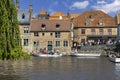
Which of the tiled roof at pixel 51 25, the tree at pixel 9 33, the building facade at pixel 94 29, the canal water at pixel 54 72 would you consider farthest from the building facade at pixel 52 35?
the tree at pixel 9 33

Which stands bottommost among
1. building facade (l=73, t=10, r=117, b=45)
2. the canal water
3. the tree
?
the canal water

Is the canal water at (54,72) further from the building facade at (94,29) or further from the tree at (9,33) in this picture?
the building facade at (94,29)

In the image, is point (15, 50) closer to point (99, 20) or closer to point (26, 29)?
point (26, 29)

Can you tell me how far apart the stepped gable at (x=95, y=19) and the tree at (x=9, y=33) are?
244 feet

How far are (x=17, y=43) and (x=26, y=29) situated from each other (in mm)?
62272

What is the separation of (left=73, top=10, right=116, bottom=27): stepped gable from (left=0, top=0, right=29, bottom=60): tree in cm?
7444

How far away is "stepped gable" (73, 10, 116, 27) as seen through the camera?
96.8 m

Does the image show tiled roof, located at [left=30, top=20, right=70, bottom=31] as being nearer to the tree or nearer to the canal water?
the canal water

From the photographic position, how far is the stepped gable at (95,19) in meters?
96.8

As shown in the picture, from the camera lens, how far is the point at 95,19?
99.0 m

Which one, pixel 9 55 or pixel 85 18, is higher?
pixel 85 18

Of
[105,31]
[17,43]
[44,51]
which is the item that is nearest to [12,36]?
[17,43]

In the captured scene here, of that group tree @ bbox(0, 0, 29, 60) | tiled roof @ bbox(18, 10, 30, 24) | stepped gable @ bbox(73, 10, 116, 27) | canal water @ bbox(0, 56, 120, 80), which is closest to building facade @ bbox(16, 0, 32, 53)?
tiled roof @ bbox(18, 10, 30, 24)

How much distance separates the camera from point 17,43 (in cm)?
2367
